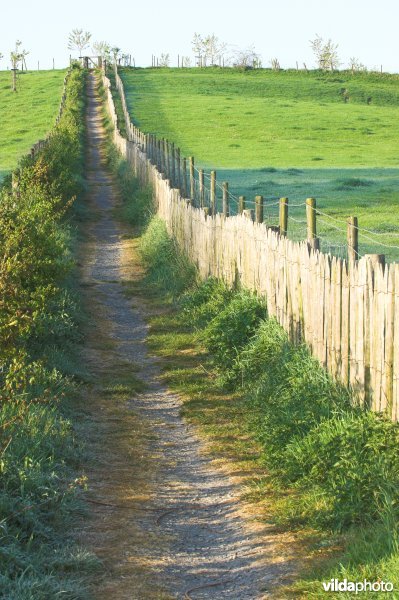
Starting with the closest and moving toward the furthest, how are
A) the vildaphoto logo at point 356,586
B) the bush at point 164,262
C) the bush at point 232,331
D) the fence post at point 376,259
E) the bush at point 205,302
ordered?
the vildaphoto logo at point 356,586, the fence post at point 376,259, the bush at point 232,331, the bush at point 205,302, the bush at point 164,262

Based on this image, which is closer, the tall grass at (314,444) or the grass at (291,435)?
the tall grass at (314,444)

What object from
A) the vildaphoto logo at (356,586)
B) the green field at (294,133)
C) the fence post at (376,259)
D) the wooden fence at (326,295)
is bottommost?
the green field at (294,133)

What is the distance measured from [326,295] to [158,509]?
2.47 m

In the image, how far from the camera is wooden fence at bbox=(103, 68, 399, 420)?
279 inches

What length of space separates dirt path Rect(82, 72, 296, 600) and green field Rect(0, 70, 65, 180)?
88.1 feet

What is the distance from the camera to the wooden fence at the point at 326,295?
709 cm

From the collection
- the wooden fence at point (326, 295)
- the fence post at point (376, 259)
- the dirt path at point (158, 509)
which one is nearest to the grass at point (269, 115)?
the wooden fence at point (326, 295)

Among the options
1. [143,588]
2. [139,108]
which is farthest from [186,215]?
[139,108]

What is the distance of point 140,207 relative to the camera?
24.2 meters

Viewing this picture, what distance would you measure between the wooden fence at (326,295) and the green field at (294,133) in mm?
1056

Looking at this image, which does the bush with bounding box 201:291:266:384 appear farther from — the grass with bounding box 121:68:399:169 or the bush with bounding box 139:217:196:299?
the grass with bounding box 121:68:399:169

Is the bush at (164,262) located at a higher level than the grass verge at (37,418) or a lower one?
lower

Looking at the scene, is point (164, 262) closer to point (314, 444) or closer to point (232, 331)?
point (232, 331)

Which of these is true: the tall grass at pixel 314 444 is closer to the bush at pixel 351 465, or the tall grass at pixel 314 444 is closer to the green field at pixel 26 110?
the bush at pixel 351 465
